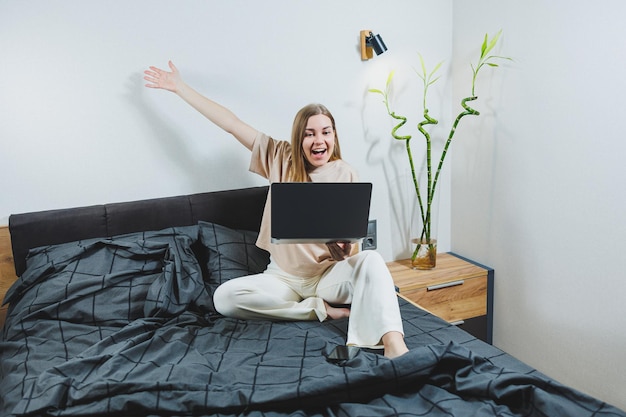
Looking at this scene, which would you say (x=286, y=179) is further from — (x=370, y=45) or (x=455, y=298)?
(x=455, y=298)

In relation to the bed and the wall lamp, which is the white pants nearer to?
the bed

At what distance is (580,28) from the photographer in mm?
2090

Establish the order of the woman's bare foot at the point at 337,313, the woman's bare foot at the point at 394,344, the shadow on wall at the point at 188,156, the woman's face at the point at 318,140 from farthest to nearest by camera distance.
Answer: the shadow on wall at the point at 188,156, the woman's face at the point at 318,140, the woman's bare foot at the point at 337,313, the woman's bare foot at the point at 394,344

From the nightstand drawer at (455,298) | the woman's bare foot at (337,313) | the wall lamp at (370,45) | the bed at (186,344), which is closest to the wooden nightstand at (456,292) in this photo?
the nightstand drawer at (455,298)

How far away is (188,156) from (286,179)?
517 millimetres

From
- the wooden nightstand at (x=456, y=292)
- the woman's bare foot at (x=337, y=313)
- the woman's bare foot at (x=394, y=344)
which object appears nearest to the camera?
the woman's bare foot at (x=394, y=344)

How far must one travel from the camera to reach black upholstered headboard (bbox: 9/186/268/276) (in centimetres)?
218

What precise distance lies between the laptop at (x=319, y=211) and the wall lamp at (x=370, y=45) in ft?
3.35

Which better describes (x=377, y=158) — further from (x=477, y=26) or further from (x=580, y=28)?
(x=580, y=28)

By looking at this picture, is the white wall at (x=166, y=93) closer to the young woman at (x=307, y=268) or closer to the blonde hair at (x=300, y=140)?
the young woman at (x=307, y=268)

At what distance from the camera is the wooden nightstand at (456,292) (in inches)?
99.8

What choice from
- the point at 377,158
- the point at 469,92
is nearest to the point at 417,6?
the point at 469,92

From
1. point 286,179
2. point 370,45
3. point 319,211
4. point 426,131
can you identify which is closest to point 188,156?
point 286,179

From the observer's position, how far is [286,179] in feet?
7.34
